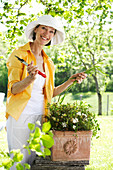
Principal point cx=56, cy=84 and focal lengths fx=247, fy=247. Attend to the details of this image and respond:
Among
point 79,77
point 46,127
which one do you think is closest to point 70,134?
point 79,77

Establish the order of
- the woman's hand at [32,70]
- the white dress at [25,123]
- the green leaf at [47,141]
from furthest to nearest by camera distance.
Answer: the white dress at [25,123], the woman's hand at [32,70], the green leaf at [47,141]

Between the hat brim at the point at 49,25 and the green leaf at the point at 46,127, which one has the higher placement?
the hat brim at the point at 49,25

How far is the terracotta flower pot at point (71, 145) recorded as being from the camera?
4.42 feet

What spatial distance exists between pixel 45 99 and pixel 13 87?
289 millimetres

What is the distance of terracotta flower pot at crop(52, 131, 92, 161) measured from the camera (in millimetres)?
1348

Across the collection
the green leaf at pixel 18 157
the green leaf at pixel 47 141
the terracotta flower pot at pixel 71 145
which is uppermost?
the green leaf at pixel 47 141

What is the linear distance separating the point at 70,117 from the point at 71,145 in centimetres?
15

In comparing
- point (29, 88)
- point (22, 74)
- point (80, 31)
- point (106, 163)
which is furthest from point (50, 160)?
point (80, 31)

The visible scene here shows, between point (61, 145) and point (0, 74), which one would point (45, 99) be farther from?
point (0, 74)


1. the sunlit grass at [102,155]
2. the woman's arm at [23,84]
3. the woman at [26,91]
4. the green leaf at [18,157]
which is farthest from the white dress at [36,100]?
the sunlit grass at [102,155]

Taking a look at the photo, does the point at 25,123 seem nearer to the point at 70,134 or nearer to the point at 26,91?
the point at 26,91

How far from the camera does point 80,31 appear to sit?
460 inches

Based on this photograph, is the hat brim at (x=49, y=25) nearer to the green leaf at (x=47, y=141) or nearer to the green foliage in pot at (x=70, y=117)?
the green foliage in pot at (x=70, y=117)

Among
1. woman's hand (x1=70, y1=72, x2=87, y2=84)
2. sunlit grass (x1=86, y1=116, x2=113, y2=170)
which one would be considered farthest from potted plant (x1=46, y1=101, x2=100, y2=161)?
sunlit grass (x1=86, y1=116, x2=113, y2=170)
